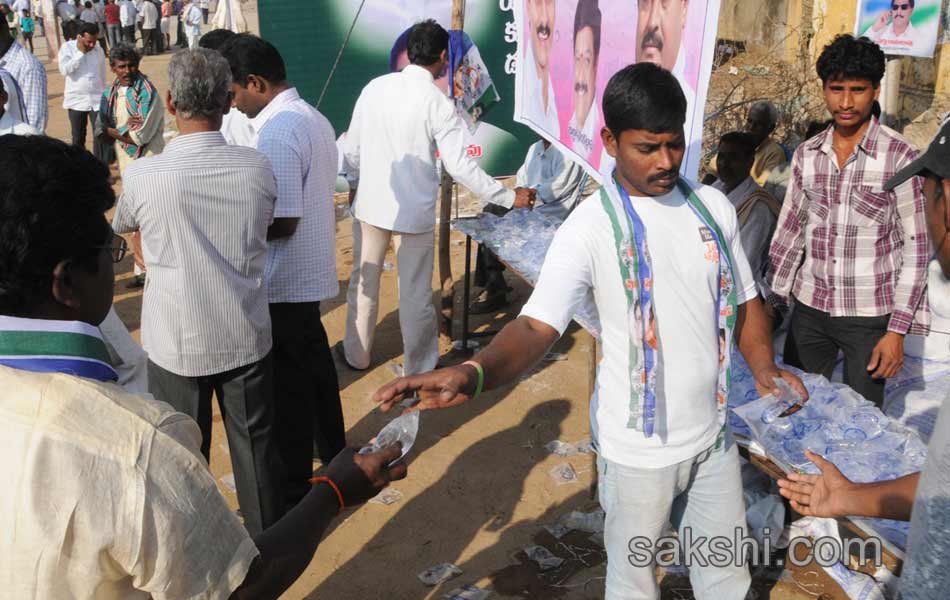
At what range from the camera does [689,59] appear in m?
3.59

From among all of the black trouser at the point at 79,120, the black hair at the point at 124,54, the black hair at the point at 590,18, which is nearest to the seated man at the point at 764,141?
the black hair at the point at 590,18

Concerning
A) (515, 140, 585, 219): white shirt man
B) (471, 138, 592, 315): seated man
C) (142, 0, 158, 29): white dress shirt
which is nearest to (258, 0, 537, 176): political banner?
(471, 138, 592, 315): seated man

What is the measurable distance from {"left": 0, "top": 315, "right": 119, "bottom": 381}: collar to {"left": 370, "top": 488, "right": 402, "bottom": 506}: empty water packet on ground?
3.10 m

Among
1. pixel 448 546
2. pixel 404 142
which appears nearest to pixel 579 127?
pixel 404 142

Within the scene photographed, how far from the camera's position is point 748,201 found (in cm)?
459

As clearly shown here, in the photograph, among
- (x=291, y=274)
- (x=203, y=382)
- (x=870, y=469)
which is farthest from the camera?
(x=291, y=274)

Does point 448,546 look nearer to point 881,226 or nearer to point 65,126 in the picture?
point 881,226

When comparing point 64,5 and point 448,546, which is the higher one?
point 64,5

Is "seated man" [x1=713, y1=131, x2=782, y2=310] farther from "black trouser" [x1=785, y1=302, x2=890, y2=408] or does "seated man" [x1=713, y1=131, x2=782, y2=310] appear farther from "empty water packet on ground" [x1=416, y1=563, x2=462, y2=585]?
"empty water packet on ground" [x1=416, y1=563, x2=462, y2=585]

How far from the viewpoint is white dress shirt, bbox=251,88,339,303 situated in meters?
3.82

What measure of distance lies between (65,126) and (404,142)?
13.5 meters

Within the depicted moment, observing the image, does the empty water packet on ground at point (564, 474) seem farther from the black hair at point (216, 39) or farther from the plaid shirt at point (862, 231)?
the black hair at point (216, 39)

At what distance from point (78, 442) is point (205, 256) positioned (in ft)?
6.47

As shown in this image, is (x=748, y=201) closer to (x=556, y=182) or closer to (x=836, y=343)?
(x=836, y=343)
